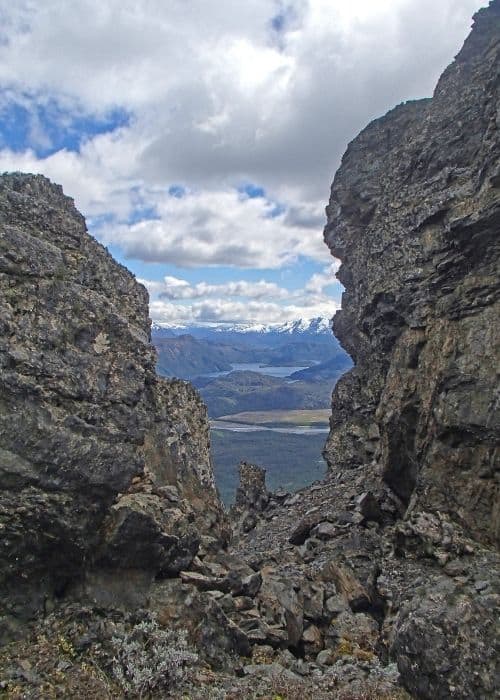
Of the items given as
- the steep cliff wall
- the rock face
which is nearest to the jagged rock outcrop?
the steep cliff wall

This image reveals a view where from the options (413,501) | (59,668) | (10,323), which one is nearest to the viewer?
(59,668)

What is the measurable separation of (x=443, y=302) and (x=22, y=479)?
24.5 metres

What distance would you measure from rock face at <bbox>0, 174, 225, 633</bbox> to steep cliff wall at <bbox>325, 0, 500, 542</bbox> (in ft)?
46.7

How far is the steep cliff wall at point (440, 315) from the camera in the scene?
2473cm

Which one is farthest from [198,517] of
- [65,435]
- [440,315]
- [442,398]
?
[440,315]

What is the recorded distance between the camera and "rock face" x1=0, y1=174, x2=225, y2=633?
1469cm

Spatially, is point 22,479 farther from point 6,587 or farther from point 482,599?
point 482,599

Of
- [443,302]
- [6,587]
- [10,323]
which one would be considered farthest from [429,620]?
[443,302]

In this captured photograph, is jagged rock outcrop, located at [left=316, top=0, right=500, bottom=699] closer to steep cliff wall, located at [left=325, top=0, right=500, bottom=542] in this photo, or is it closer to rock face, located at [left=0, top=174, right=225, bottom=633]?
steep cliff wall, located at [left=325, top=0, right=500, bottom=542]

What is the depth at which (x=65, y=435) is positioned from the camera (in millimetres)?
15695

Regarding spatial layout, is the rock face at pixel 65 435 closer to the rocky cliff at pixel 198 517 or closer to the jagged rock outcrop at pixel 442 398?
the rocky cliff at pixel 198 517

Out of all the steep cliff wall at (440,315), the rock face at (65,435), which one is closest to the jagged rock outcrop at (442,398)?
the steep cliff wall at (440,315)

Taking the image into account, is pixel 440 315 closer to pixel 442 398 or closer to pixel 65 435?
pixel 442 398

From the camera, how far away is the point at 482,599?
14805 millimetres
